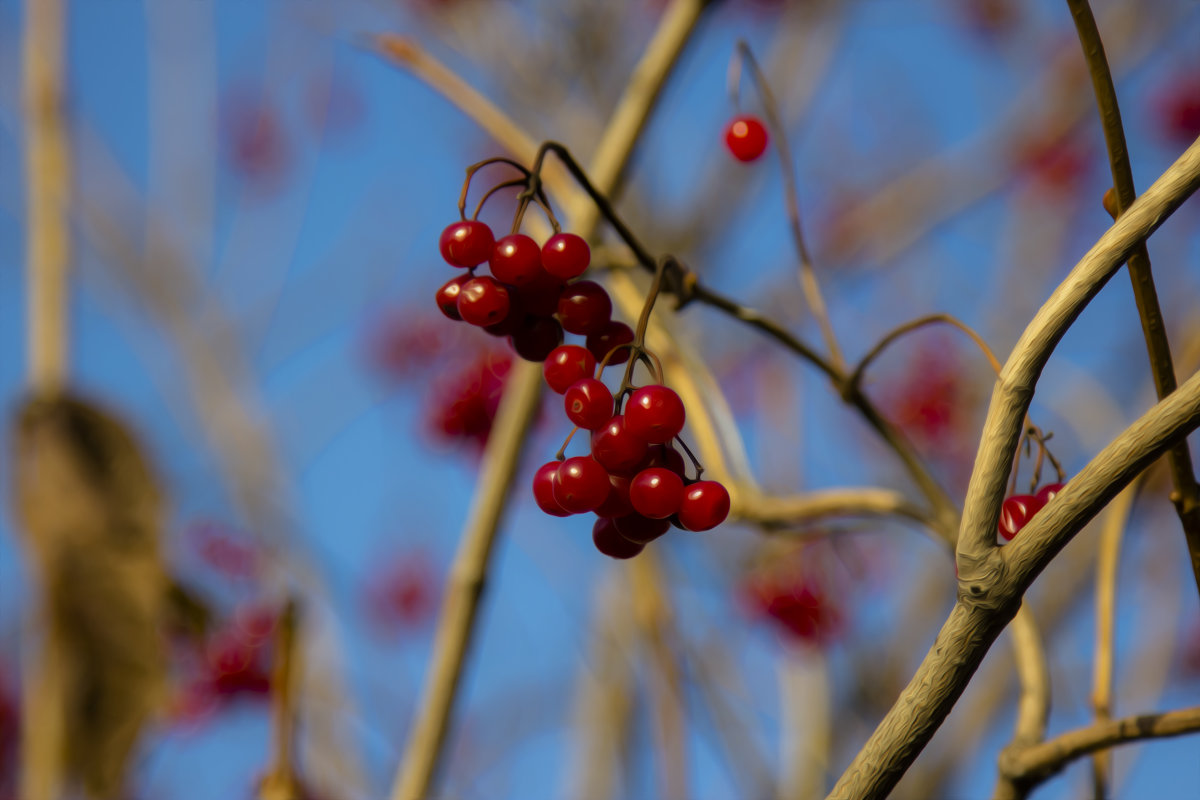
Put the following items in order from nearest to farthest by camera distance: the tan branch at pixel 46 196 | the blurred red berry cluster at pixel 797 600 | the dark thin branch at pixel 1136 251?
the dark thin branch at pixel 1136 251, the tan branch at pixel 46 196, the blurred red berry cluster at pixel 797 600

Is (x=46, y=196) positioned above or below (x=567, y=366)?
above

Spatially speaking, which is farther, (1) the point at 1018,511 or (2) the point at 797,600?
(2) the point at 797,600

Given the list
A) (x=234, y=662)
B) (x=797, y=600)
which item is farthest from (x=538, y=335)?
(x=234, y=662)

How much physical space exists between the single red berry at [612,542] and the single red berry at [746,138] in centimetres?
53

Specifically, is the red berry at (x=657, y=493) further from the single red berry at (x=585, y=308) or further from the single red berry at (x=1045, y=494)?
the single red berry at (x=1045, y=494)

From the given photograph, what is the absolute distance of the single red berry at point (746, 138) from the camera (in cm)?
111

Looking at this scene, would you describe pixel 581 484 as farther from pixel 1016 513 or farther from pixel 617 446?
pixel 1016 513

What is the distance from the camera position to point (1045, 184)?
3.62 m

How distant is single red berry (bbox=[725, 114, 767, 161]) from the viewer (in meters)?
1.11

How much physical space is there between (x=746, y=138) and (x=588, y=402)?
22.0 inches

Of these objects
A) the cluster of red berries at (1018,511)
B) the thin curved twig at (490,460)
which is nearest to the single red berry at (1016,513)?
the cluster of red berries at (1018,511)

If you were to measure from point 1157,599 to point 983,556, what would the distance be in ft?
7.87

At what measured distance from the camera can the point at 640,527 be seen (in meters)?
0.76

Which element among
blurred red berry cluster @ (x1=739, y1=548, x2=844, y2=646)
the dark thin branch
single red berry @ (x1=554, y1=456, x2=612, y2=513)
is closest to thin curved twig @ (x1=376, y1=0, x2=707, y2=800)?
single red berry @ (x1=554, y1=456, x2=612, y2=513)
